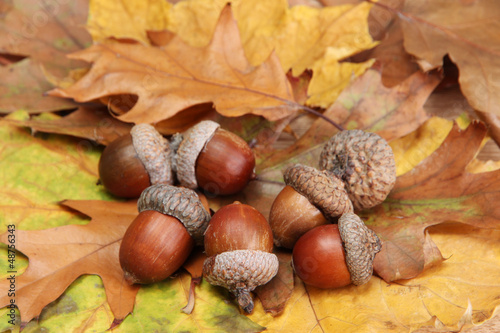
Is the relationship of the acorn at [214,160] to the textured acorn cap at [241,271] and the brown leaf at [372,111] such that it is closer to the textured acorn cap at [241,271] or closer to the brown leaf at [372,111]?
the brown leaf at [372,111]

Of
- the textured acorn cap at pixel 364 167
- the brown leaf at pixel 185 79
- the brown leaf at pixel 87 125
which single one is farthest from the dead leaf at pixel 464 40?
the brown leaf at pixel 87 125

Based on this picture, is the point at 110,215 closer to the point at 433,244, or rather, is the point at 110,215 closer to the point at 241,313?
the point at 241,313

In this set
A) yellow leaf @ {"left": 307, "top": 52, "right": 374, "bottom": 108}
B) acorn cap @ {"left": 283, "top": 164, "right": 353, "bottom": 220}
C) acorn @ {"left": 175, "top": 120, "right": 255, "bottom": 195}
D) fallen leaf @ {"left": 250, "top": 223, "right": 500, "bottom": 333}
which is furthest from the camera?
yellow leaf @ {"left": 307, "top": 52, "right": 374, "bottom": 108}

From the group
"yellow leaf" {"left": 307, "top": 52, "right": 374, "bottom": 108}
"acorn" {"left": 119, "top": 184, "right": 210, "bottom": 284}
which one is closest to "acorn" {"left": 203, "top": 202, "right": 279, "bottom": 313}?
"acorn" {"left": 119, "top": 184, "right": 210, "bottom": 284}

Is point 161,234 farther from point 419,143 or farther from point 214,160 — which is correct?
point 419,143

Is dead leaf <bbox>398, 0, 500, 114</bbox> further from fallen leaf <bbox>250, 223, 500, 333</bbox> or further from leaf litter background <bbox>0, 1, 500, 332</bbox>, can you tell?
fallen leaf <bbox>250, 223, 500, 333</bbox>

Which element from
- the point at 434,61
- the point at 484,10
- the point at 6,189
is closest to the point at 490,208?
the point at 434,61
